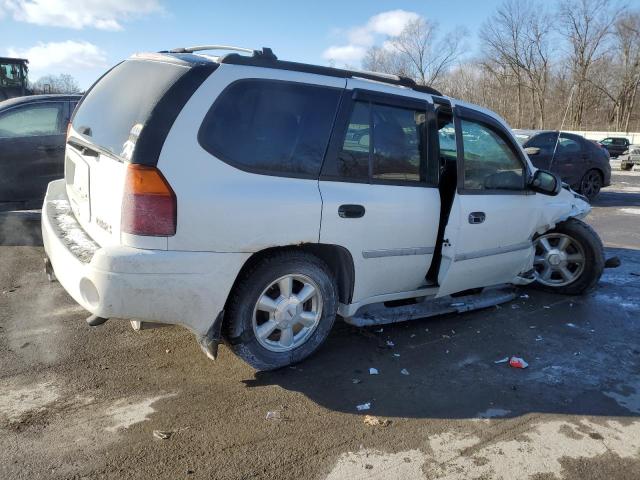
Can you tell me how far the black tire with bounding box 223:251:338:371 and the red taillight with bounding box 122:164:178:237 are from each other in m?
0.65

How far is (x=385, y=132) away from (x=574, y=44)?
56003 millimetres

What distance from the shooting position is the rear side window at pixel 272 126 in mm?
3068

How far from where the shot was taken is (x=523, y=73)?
5488 centimetres

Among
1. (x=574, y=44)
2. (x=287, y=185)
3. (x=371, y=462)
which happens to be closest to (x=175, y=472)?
(x=371, y=462)

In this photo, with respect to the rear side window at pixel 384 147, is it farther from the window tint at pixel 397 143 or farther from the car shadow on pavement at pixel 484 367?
the car shadow on pavement at pixel 484 367

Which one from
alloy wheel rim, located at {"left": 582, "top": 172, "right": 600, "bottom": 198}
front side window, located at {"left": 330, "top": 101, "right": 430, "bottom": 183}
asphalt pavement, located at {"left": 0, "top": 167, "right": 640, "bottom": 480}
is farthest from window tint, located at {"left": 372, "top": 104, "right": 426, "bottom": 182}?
alloy wheel rim, located at {"left": 582, "top": 172, "right": 600, "bottom": 198}

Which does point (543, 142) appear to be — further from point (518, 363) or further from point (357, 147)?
point (357, 147)

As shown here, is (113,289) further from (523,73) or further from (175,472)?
(523,73)

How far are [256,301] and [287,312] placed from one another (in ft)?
0.86

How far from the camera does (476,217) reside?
4242 millimetres

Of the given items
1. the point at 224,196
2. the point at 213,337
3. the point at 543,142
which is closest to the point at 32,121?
the point at 224,196

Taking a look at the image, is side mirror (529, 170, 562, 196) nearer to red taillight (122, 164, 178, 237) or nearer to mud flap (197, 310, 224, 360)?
mud flap (197, 310, 224, 360)

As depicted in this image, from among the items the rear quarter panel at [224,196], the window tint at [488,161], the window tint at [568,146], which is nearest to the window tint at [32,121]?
the rear quarter panel at [224,196]

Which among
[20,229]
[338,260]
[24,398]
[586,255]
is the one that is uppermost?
[338,260]
